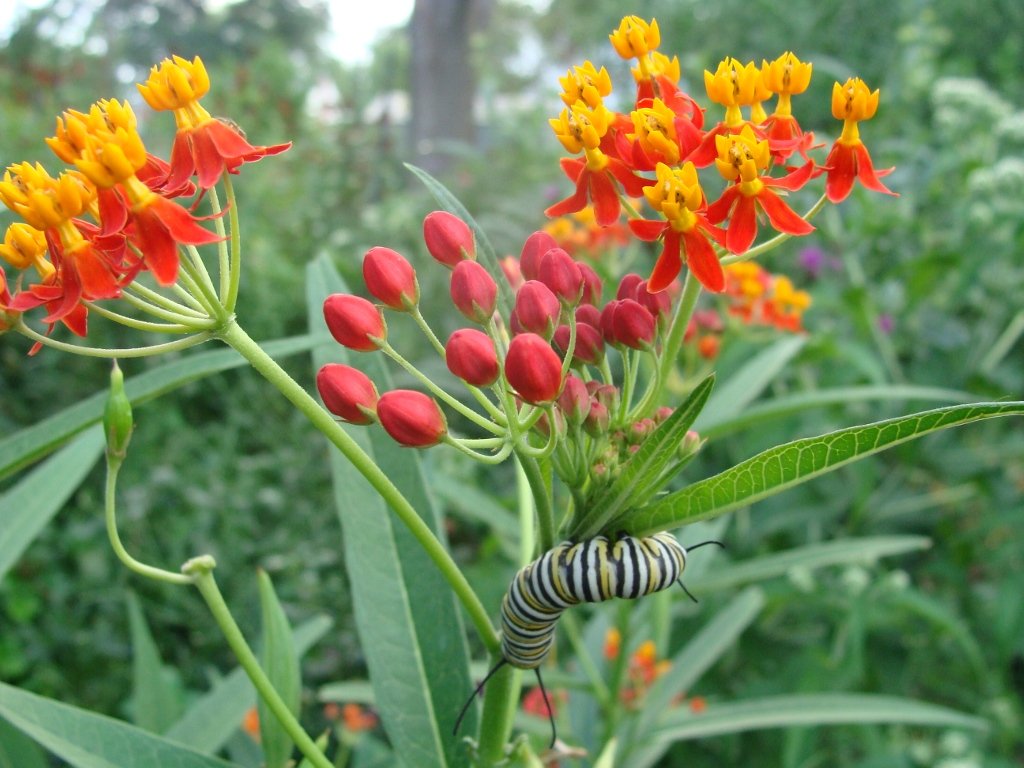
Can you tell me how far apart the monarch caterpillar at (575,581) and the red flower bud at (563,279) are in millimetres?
208

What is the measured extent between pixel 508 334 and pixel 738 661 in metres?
1.81

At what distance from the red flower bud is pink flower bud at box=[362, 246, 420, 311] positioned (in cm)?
11

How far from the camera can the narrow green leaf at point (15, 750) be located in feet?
3.21

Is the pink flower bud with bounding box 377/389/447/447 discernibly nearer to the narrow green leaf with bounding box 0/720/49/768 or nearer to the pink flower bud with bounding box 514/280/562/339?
the pink flower bud with bounding box 514/280/562/339

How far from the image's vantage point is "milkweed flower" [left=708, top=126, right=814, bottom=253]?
76 cm

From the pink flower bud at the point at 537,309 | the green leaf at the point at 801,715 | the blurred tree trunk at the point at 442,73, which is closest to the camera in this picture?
the pink flower bud at the point at 537,309

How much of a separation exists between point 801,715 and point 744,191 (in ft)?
3.56

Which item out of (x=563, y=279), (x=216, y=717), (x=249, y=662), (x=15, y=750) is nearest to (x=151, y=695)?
(x=216, y=717)

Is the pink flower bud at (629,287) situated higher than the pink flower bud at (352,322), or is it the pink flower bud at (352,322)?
the pink flower bud at (629,287)

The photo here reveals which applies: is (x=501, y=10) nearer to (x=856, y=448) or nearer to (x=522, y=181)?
(x=522, y=181)

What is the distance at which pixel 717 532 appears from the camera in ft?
5.49

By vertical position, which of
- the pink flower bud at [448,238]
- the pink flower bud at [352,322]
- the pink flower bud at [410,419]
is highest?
the pink flower bud at [448,238]

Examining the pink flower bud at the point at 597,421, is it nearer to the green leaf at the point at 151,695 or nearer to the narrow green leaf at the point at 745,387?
the narrow green leaf at the point at 745,387

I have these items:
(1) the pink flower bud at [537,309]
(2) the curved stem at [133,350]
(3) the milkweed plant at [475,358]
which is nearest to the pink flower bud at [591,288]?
(3) the milkweed plant at [475,358]
